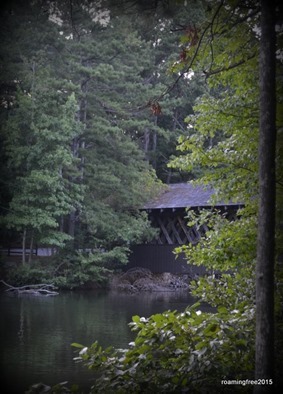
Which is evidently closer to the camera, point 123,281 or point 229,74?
point 229,74

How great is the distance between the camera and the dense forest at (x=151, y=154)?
4090mm

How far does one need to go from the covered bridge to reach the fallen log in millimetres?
5890

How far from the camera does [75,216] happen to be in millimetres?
22312

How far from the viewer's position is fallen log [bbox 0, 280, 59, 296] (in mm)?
18922

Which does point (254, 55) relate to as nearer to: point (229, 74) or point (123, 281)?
point (229, 74)

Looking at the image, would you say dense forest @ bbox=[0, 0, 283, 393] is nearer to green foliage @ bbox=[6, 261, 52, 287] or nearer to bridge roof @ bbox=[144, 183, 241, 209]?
green foliage @ bbox=[6, 261, 52, 287]

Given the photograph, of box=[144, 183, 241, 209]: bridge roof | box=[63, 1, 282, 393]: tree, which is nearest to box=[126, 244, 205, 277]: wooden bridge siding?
box=[144, 183, 241, 209]: bridge roof

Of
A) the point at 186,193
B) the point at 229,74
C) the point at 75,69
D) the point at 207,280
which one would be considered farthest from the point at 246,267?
the point at 186,193

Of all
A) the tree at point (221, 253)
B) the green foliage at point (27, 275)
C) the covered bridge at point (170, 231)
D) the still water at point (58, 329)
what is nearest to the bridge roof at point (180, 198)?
the covered bridge at point (170, 231)

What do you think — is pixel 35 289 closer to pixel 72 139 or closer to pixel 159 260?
pixel 72 139

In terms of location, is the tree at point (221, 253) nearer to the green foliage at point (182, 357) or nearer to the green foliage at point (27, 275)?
the green foliage at point (182, 357)

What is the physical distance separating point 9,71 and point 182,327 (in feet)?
57.4

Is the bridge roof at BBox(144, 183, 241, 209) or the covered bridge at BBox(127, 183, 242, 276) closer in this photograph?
the bridge roof at BBox(144, 183, 241, 209)

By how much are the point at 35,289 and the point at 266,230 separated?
53.0 feet
